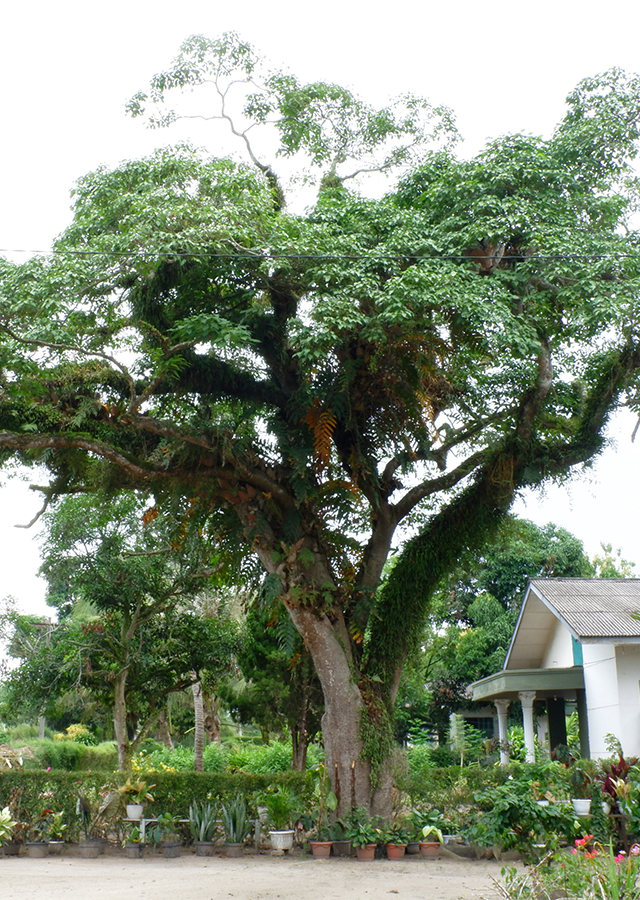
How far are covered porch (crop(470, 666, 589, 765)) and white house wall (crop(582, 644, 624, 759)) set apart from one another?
104 cm

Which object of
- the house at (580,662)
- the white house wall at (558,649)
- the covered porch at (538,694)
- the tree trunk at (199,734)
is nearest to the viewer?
the house at (580,662)

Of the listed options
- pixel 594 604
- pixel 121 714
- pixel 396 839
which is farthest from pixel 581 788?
pixel 121 714

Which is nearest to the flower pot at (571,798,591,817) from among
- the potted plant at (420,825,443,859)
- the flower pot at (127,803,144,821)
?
the potted plant at (420,825,443,859)

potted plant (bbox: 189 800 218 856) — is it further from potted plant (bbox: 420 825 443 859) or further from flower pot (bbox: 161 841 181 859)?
potted plant (bbox: 420 825 443 859)

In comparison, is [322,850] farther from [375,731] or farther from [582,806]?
[582,806]

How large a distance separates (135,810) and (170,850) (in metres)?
0.70

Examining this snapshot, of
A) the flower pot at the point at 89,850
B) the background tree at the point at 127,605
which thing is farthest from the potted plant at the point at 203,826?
the background tree at the point at 127,605

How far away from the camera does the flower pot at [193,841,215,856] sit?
32.8ft

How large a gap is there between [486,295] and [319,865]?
715 centimetres

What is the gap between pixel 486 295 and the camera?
909 centimetres

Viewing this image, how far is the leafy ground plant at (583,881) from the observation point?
4.71 m

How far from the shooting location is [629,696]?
12422 mm

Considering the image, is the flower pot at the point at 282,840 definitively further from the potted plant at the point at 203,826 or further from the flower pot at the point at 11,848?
the flower pot at the point at 11,848

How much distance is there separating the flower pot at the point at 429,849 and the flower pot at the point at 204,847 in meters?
2.79
